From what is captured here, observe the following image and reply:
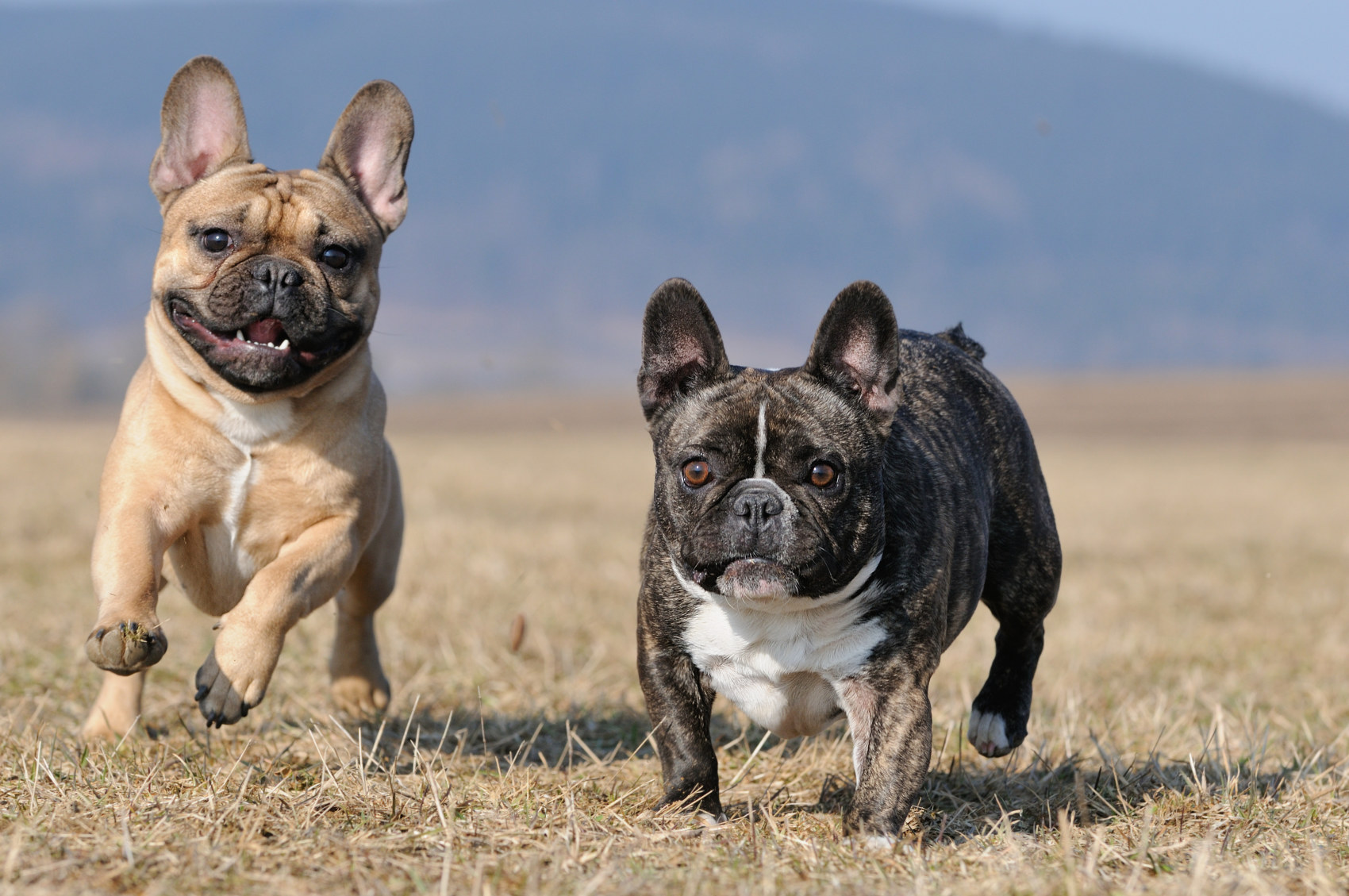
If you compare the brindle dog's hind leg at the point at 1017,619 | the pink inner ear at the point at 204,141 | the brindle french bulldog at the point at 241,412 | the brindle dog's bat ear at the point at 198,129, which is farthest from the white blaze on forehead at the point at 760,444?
the pink inner ear at the point at 204,141

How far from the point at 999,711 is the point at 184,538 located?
2.72 m

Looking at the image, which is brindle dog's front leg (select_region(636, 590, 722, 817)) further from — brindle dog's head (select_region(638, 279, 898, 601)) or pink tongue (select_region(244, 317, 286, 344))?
pink tongue (select_region(244, 317, 286, 344))

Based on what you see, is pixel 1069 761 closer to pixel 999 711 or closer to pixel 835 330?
pixel 999 711

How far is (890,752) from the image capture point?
3.71 meters

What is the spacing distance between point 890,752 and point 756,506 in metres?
A: 0.75

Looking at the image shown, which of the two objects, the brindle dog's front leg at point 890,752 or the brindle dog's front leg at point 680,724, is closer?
the brindle dog's front leg at point 890,752

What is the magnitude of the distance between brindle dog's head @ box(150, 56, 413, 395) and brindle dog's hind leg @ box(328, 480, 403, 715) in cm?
107

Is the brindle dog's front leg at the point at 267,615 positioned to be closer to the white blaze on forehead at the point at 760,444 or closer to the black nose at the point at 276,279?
the black nose at the point at 276,279

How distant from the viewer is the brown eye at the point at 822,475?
12.3 ft

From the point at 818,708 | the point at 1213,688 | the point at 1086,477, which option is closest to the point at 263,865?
the point at 818,708

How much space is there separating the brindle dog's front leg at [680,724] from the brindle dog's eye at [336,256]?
1.58 m

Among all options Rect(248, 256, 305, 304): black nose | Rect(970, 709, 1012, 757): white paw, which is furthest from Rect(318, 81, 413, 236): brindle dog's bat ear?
Rect(970, 709, 1012, 757): white paw

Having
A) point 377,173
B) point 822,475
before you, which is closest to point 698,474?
point 822,475

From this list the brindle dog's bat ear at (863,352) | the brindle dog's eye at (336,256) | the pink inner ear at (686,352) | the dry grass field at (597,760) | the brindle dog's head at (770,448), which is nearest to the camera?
the dry grass field at (597,760)
